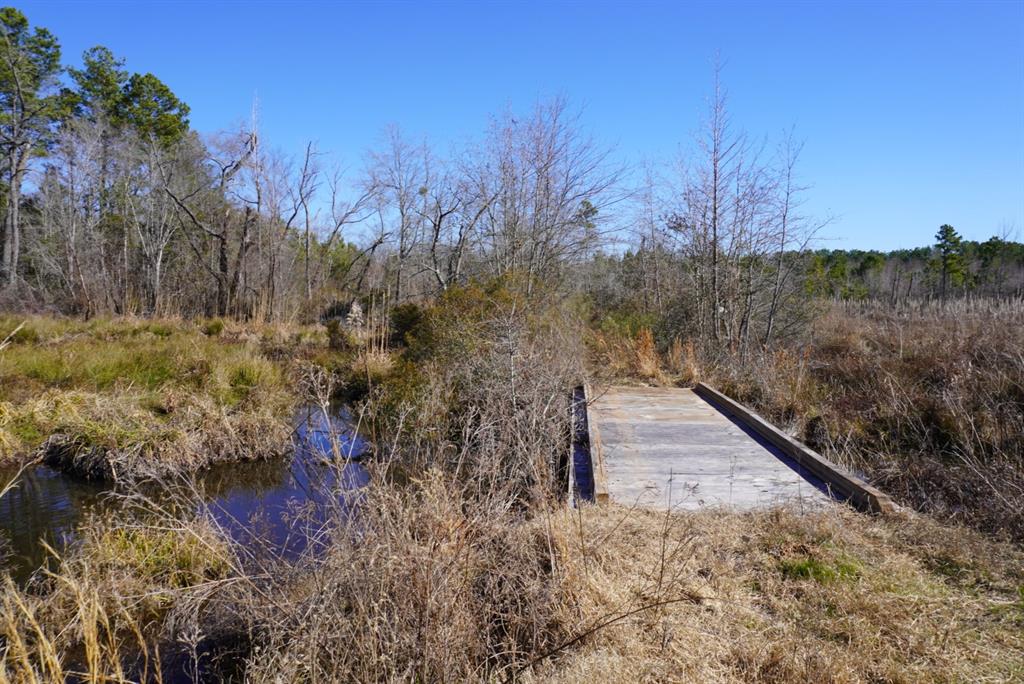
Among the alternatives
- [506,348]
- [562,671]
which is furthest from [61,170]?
[562,671]

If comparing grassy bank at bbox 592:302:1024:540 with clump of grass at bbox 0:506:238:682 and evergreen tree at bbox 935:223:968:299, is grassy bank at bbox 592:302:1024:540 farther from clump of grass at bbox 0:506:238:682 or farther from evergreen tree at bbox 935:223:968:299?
evergreen tree at bbox 935:223:968:299

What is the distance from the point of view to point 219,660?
4242 mm

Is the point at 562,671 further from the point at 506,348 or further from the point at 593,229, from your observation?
the point at 593,229

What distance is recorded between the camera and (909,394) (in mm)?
8406

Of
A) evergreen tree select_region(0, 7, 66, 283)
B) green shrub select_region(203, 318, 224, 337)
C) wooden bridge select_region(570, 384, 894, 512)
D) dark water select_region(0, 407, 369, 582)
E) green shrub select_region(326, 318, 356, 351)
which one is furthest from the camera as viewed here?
evergreen tree select_region(0, 7, 66, 283)

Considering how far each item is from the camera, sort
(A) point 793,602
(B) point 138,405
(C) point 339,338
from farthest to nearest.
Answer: (C) point 339,338 → (B) point 138,405 → (A) point 793,602

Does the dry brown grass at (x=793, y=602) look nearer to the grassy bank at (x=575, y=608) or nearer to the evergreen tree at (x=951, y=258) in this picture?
the grassy bank at (x=575, y=608)

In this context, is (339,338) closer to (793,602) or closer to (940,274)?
(793,602)

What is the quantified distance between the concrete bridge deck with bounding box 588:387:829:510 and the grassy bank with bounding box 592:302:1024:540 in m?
0.78

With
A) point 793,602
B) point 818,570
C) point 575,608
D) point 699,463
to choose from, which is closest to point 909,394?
point 699,463

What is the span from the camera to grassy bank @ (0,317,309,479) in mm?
8703

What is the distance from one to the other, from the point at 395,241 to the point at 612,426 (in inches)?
911

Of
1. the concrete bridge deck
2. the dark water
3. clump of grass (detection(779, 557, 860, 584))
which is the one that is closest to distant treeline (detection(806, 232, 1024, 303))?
the concrete bridge deck

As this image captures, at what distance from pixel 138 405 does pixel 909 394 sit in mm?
11212
